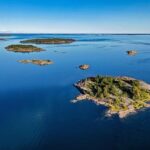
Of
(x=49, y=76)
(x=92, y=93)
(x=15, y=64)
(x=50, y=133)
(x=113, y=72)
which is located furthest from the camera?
(x=15, y=64)

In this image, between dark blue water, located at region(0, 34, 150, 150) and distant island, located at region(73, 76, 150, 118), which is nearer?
dark blue water, located at region(0, 34, 150, 150)

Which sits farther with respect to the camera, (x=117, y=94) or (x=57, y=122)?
(x=117, y=94)

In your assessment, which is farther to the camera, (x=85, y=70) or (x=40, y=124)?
(x=85, y=70)

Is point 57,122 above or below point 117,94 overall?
below

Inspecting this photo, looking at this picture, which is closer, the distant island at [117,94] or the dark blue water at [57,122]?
the dark blue water at [57,122]

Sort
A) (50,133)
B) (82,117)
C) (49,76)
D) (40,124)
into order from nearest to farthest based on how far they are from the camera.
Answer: (50,133), (40,124), (82,117), (49,76)

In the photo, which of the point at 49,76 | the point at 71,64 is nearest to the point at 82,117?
the point at 49,76

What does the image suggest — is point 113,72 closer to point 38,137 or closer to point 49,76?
point 49,76

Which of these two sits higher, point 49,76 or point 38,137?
point 38,137
